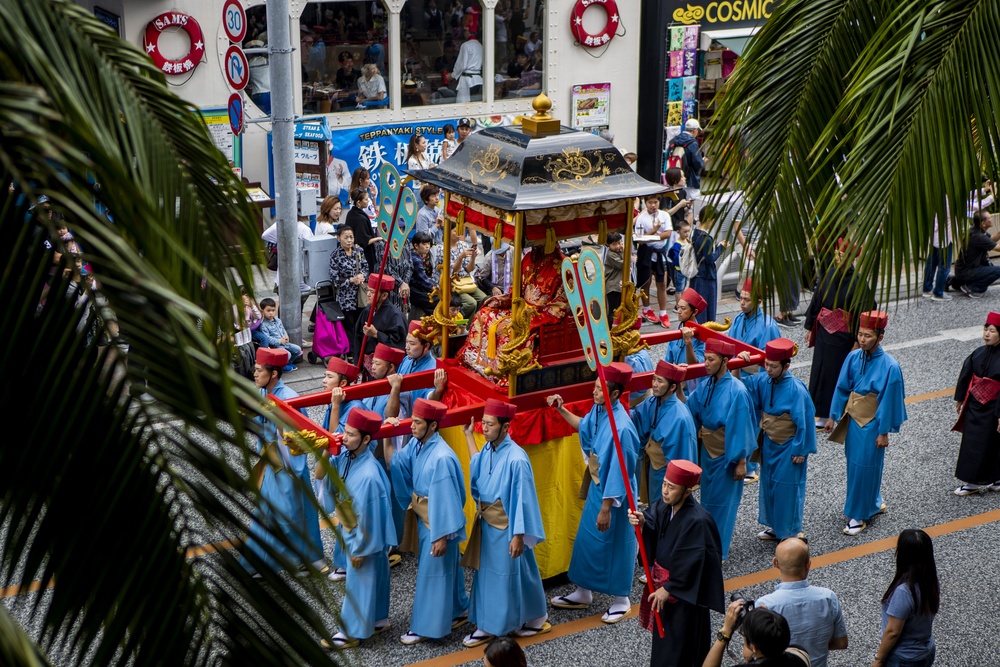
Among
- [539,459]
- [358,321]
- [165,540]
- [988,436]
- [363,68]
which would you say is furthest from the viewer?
[363,68]

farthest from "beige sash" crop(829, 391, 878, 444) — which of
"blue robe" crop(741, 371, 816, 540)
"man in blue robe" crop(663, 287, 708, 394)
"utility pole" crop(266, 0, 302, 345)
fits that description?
"utility pole" crop(266, 0, 302, 345)

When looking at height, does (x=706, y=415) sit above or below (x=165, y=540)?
below

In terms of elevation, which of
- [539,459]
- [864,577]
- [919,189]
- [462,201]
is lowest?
[864,577]

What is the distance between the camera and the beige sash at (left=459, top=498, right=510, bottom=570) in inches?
282

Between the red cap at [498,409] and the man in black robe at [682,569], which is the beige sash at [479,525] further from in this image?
the man in black robe at [682,569]

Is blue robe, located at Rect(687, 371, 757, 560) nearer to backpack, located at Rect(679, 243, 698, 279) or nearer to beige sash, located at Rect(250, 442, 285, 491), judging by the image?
backpack, located at Rect(679, 243, 698, 279)

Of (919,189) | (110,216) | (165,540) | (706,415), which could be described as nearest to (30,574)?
(165,540)

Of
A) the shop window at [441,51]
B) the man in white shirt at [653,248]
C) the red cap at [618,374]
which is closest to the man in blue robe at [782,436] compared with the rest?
the red cap at [618,374]

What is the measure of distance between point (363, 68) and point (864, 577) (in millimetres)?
10267

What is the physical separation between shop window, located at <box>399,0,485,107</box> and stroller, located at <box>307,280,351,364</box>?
5.41 m

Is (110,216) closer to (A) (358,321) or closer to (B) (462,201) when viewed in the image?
(B) (462,201)

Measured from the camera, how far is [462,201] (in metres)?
8.09

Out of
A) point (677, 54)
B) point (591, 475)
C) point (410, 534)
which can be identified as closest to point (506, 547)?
point (591, 475)

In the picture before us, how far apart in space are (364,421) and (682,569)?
203 centimetres
